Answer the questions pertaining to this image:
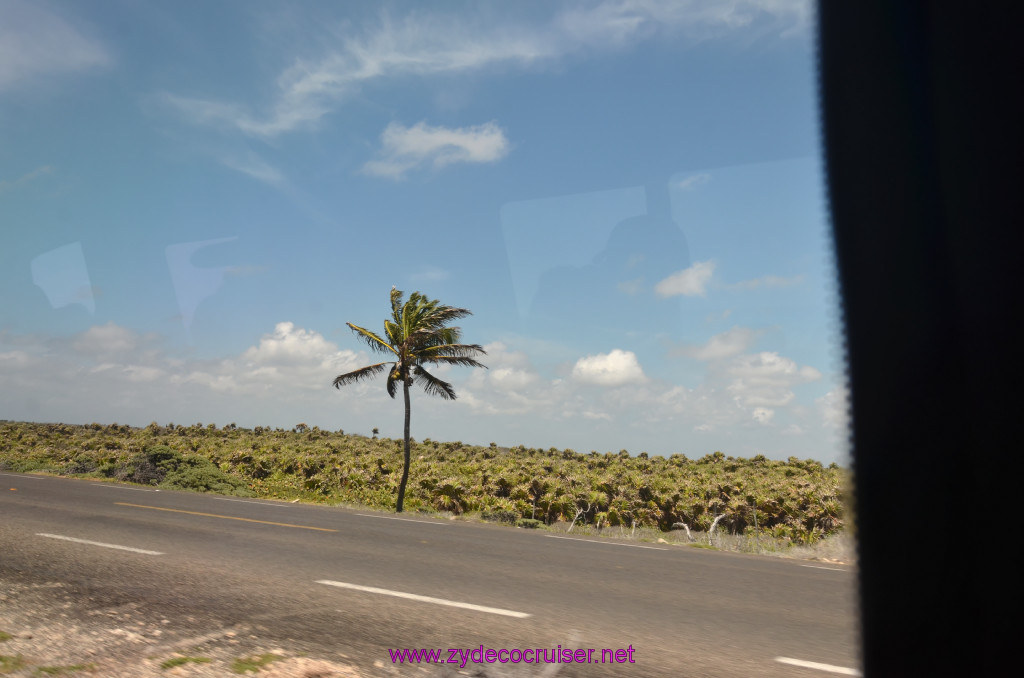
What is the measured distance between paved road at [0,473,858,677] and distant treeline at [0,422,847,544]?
10.3m

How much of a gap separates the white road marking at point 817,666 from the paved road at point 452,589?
0.03 metres

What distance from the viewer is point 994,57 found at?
9.86 ft

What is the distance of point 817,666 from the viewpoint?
4.29m

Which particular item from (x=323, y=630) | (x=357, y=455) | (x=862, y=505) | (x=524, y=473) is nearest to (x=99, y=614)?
(x=323, y=630)

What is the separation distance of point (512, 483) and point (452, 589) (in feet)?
82.9

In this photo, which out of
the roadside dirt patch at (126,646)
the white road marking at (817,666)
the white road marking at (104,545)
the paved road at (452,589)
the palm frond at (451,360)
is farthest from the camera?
the palm frond at (451,360)

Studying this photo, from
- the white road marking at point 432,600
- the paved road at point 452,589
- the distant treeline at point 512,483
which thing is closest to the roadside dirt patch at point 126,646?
the paved road at point 452,589

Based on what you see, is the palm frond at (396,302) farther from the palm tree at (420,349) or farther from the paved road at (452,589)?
the paved road at (452,589)

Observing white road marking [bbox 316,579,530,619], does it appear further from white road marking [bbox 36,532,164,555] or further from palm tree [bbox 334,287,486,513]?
palm tree [bbox 334,287,486,513]

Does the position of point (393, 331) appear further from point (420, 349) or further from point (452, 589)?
point (452, 589)

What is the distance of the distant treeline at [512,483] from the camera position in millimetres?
25141

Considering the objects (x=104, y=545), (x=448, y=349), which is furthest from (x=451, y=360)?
(x=104, y=545)

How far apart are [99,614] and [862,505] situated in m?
5.27

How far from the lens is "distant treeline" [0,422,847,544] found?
2514 centimetres
